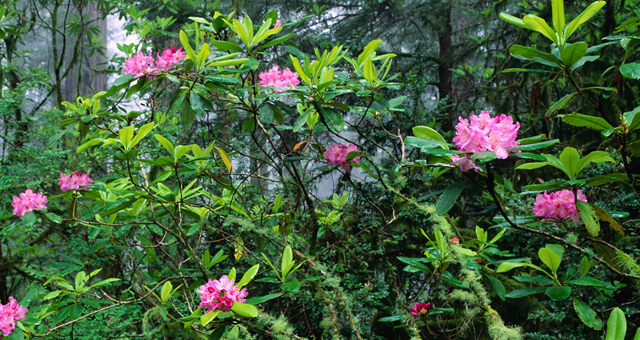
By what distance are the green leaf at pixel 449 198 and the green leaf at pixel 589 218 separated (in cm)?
28

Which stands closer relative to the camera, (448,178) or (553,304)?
(553,304)

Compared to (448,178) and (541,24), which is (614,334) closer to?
(541,24)

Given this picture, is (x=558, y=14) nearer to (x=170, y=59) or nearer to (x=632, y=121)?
(x=632, y=121)

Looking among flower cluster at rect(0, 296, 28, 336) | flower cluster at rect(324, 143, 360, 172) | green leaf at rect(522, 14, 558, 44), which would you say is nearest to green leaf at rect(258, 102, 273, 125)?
flower cluster at rect(324, 143, 360, 172)

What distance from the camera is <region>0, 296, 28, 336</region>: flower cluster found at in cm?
139

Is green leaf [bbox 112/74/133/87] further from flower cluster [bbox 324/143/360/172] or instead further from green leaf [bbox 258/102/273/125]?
flower cluster [bbox 324/143/360/172]

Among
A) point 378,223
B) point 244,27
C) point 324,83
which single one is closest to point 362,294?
point 378,223

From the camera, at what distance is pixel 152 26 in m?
2.72

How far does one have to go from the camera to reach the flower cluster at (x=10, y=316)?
139 cm

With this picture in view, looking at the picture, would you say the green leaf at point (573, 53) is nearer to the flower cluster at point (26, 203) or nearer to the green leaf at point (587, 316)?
the green leaf at point (587, 316)

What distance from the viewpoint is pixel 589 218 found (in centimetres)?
87

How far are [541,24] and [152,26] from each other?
2575 mm

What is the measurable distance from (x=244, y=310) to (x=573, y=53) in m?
0.95

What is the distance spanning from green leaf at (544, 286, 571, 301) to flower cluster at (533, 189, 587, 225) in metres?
0.17
